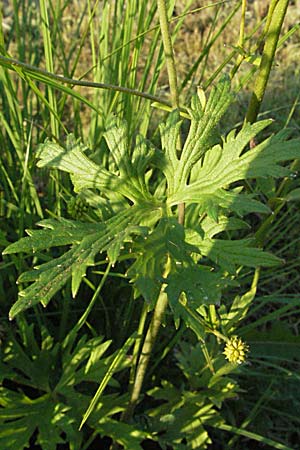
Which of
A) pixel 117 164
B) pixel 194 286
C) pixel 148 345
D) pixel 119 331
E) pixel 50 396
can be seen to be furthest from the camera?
pixel 119 331

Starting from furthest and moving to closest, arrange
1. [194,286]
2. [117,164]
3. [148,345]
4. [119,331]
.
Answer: [119,331]
[148,345]
[117,164]
[194,286]

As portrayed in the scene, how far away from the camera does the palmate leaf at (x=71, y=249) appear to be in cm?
79

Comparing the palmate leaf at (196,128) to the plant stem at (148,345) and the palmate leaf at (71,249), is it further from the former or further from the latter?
the plant stem at (148,345)

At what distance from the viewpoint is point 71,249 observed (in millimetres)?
835

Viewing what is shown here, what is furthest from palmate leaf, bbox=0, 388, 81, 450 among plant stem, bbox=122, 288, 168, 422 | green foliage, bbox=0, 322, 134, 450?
plant stem, bbox=122, 288, 168, 422

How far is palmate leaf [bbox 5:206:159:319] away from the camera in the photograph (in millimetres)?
790

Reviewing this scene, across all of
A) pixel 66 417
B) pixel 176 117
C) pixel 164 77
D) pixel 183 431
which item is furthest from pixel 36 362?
pixel 164 77

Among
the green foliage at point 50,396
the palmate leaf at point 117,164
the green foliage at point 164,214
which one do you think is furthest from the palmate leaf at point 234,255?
the green foliage at point 50,396

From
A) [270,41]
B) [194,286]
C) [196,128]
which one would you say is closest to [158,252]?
[194,286]

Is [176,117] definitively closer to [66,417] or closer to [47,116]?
[66,417]

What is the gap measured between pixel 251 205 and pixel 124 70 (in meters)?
0.59

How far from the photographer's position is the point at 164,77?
2422 mm

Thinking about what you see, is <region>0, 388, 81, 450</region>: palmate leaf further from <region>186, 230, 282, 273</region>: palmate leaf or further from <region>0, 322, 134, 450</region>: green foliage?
<region>186, 230, 282, 273</region>: palmate leaf

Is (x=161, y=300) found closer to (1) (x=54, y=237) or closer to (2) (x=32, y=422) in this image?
(1) (x=54, y=237)
